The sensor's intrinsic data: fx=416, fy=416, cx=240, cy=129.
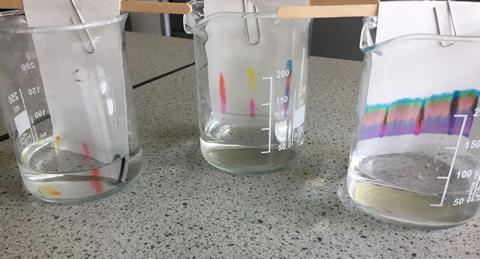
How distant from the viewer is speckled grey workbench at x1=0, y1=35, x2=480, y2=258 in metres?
0.40

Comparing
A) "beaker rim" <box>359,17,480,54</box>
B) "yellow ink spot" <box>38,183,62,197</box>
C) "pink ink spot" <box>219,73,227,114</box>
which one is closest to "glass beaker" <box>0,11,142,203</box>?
"yellow ink spot" <box>38,183,62,197</box>

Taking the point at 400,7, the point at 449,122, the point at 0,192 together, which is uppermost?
the point at 400,7

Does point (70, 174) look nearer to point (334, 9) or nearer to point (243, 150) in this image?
point (243, 150)

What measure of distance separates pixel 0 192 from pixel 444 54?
1.69 feet

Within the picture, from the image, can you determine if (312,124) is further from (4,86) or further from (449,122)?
(4,86)

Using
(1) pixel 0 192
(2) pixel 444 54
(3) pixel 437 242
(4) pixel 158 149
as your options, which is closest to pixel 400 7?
(2) pixel 444 54

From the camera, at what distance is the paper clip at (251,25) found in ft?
1.61

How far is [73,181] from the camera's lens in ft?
1.53

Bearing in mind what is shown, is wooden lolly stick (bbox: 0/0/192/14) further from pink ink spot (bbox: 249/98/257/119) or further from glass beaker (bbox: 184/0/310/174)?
pink ink spot (bbox: 249/98/257/119)

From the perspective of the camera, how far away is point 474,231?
0.42 metres

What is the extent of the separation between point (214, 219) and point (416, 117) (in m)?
0.24

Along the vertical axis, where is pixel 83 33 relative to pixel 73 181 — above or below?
above

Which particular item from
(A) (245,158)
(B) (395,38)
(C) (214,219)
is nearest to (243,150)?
(A) (245,158)

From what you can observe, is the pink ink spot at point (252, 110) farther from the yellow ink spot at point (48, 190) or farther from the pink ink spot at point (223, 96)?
the yellow ink spot at point (48, 190)
